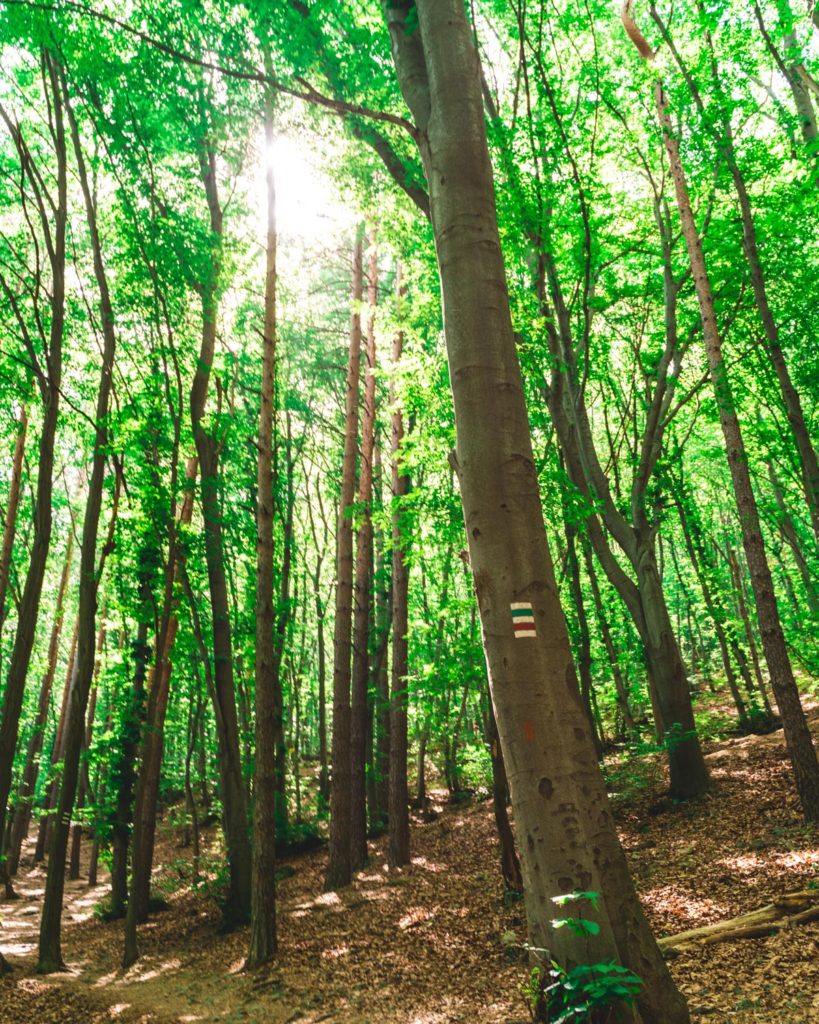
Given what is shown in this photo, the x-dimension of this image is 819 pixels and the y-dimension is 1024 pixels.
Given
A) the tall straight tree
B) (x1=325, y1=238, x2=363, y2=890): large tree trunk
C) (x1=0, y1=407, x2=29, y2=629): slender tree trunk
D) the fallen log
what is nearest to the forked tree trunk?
the fallen log

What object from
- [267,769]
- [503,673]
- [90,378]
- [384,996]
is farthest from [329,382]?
[503,673]

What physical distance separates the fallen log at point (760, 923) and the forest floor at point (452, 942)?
12cm

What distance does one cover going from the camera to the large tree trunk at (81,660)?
8.95m

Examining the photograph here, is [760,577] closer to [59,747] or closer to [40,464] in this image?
[40,464]

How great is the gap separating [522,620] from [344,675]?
9.06m

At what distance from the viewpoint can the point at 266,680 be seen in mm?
8609

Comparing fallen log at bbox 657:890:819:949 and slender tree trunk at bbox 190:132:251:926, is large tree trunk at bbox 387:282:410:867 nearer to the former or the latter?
slender tree trunk at bbox 190:132:251:926

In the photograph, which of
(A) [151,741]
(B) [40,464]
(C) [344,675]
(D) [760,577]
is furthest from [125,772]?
(D) [760,577]

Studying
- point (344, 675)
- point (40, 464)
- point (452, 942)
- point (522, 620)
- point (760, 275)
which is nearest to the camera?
point (522, 620)

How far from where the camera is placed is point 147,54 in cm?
738

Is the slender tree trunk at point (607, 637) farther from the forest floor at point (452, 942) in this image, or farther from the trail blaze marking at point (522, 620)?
the trail blaze marking at point (522, 620)

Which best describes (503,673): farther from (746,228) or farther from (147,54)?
(147,54)

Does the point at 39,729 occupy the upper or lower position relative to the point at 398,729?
upper

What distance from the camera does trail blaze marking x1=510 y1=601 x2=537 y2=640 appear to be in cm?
313
